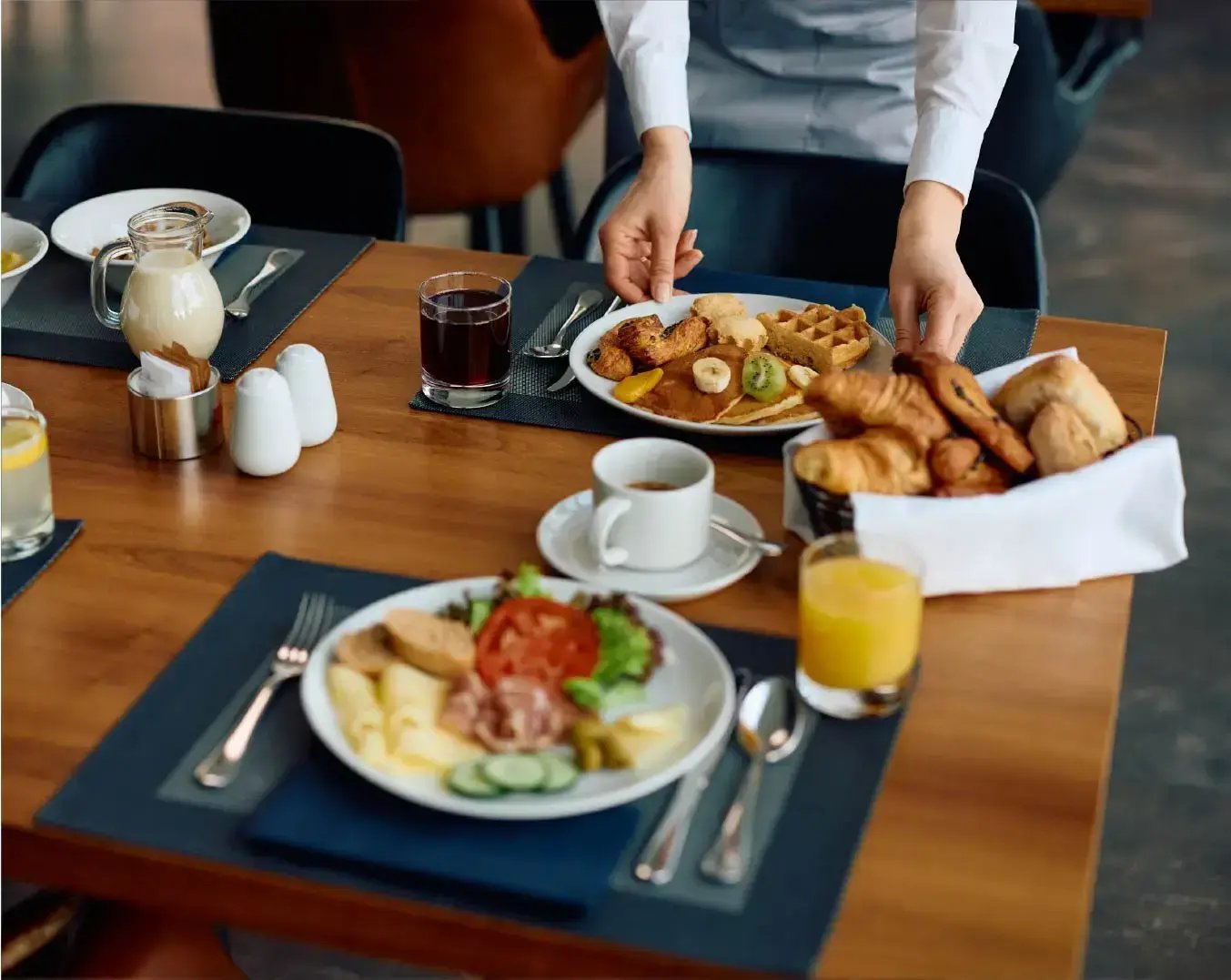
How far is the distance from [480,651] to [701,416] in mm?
476

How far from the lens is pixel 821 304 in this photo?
1.60 metres

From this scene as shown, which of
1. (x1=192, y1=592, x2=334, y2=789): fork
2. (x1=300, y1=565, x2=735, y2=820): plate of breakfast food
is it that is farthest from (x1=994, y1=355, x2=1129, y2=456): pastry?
(x1=192, y1=592, x2=334, y2=789): fork

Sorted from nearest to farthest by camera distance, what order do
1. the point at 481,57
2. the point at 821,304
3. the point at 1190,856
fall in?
1. the point at 821,304
2. the point at 1190,856
3. the point at 481,57

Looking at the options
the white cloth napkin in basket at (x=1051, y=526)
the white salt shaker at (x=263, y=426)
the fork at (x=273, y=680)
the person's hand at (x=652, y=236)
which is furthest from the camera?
the person's hand at (x=652, y=236)

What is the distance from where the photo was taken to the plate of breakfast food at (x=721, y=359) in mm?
1416

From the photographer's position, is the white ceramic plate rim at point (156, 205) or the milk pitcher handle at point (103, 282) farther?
the white ceramic plate rim at point (156, 205)

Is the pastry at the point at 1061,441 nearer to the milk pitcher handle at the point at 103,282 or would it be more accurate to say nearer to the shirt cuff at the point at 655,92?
the shirt cuff at the point at 655,92

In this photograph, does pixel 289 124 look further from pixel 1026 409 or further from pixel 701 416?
pixel 1026 409

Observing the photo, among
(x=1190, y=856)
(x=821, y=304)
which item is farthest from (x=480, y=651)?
(x=1190, y=856)

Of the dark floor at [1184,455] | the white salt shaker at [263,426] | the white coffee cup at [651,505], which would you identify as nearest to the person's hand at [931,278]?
the white coffee cup at [651,505]

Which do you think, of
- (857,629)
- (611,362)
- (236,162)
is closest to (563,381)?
(611,362)

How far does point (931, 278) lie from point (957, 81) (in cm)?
33

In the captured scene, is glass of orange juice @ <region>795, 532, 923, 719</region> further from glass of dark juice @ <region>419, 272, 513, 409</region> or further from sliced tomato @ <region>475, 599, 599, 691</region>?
glass of dark juice @ <region>419, 272, 513, 409</region>

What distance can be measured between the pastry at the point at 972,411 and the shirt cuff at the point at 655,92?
74 cm
